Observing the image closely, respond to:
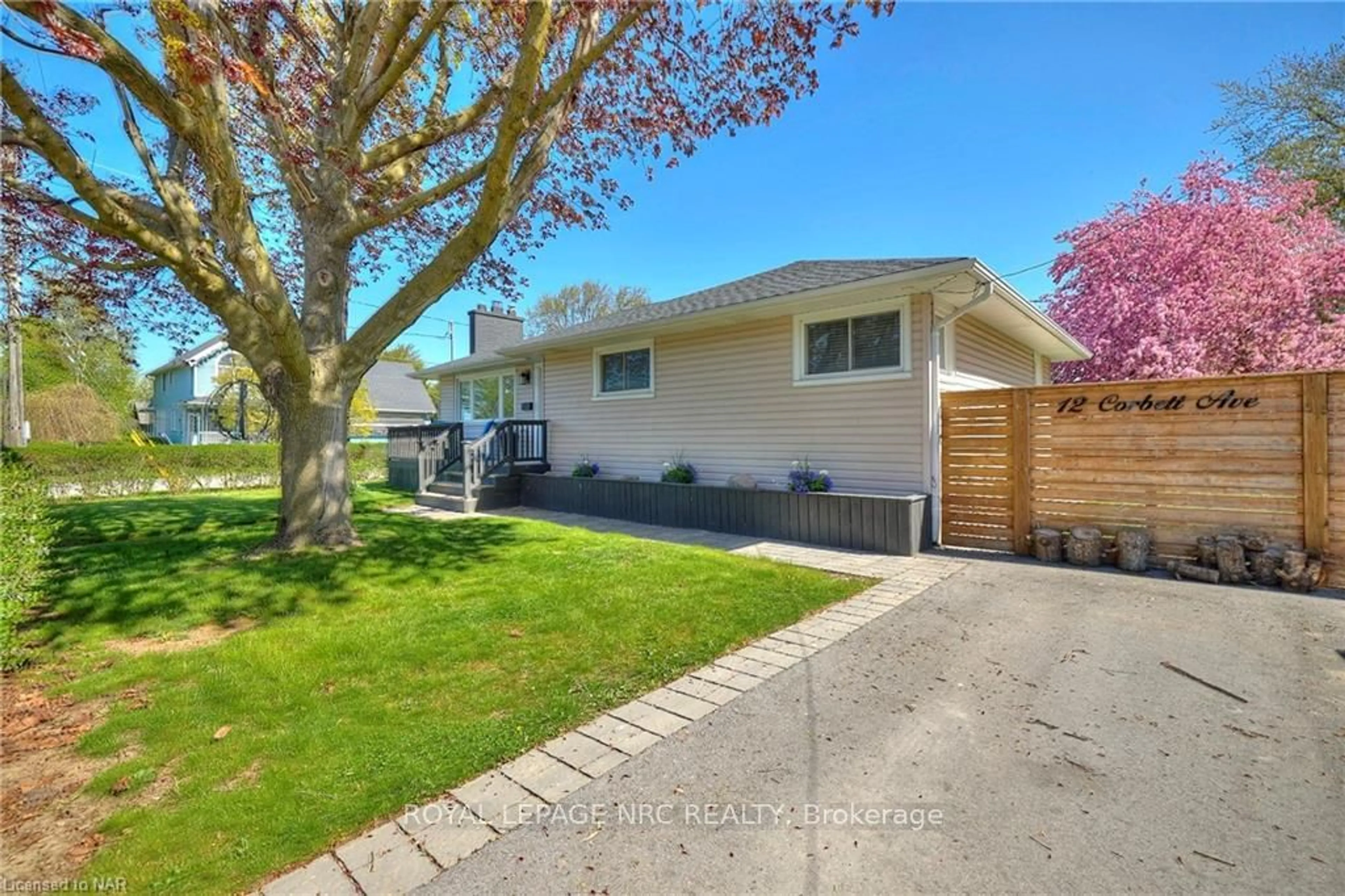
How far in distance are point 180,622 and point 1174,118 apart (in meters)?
17.5

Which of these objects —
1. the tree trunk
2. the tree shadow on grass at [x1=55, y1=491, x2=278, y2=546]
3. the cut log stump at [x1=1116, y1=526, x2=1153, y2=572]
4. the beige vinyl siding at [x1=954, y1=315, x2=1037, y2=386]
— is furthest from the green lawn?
the beige vinyl siding at [x1=954, y1=315, x2=1037, y2=386]

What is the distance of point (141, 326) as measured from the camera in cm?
911

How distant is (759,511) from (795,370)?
2139mm

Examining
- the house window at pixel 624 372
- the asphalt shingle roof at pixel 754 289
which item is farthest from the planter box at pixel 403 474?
the house window at pixel 624 372

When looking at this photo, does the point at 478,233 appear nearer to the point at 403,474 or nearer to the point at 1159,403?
the point at 1159,403

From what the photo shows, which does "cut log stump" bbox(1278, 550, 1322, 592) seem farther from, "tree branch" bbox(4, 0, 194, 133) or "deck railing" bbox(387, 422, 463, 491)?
"deck railing" bbox(387, 422, 463, 491)

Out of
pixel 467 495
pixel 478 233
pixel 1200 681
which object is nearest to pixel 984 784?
pixel 1200 681

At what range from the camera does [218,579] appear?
16.5 feet

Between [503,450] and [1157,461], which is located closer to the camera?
[1157,461]

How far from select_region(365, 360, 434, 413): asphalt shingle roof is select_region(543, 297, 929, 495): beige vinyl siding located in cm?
2150

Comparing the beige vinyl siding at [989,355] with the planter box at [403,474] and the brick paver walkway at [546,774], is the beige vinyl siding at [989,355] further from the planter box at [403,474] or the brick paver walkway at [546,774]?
the planter box at [403,474]

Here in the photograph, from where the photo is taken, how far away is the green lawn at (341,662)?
6.86ft

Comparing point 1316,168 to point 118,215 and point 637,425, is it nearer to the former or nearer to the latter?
point 637,425

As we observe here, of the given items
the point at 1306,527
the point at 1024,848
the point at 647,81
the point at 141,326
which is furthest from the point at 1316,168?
the point at 141,326
